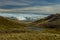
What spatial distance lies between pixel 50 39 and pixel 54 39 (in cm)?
82

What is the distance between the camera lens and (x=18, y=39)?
32.5 metres

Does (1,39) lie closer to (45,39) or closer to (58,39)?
(45,39)

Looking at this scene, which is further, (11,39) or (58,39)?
(58,39)

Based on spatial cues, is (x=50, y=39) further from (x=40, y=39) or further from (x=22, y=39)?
(x=22, y=39)

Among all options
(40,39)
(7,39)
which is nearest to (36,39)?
(40,39)

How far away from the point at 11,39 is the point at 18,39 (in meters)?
1.28

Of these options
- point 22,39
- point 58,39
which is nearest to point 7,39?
point 22,39

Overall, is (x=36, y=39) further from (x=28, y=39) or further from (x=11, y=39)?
(x=11, y=39)

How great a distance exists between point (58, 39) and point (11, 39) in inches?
374

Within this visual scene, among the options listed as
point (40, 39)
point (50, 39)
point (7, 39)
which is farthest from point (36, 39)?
point (7, 39)

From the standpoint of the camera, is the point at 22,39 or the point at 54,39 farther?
the point at 54,39

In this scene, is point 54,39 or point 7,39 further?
point 54,39

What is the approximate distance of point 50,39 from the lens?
1394 inches

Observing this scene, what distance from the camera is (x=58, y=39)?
35281mm
